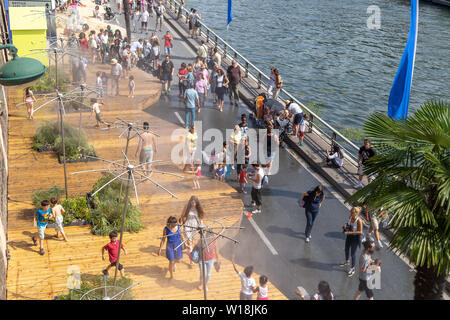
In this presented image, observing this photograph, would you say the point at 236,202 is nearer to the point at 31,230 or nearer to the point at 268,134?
the point at 268,134

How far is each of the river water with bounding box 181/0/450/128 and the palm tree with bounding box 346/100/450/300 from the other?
71.0 ft

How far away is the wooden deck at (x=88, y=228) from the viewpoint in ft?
40.8

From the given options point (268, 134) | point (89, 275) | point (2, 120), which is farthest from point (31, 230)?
point (268, 134)

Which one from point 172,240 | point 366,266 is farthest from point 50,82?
point 366,266

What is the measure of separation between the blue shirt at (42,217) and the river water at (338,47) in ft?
68.1

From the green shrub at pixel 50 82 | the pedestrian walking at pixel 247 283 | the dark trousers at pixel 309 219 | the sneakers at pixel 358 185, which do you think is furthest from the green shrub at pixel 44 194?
the sneakers at pixel 358 185

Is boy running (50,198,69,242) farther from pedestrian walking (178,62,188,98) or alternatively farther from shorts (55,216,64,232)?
pedestrian walking (178,62,188,98)

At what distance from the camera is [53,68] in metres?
24.7

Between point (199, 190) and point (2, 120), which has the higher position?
point (2, 120)

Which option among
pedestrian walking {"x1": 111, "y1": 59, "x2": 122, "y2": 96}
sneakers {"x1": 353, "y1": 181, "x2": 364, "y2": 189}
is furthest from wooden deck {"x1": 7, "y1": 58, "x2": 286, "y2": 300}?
sneakers {"x1": 353, "y1": 181, "x2": 364, "y2": 189}

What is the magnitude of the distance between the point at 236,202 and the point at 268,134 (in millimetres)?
3118

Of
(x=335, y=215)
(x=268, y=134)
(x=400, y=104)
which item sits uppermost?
(x=400, y=104)

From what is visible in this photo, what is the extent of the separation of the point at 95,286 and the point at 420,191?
6.50 meters

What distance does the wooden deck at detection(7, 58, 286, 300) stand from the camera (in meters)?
12.4
